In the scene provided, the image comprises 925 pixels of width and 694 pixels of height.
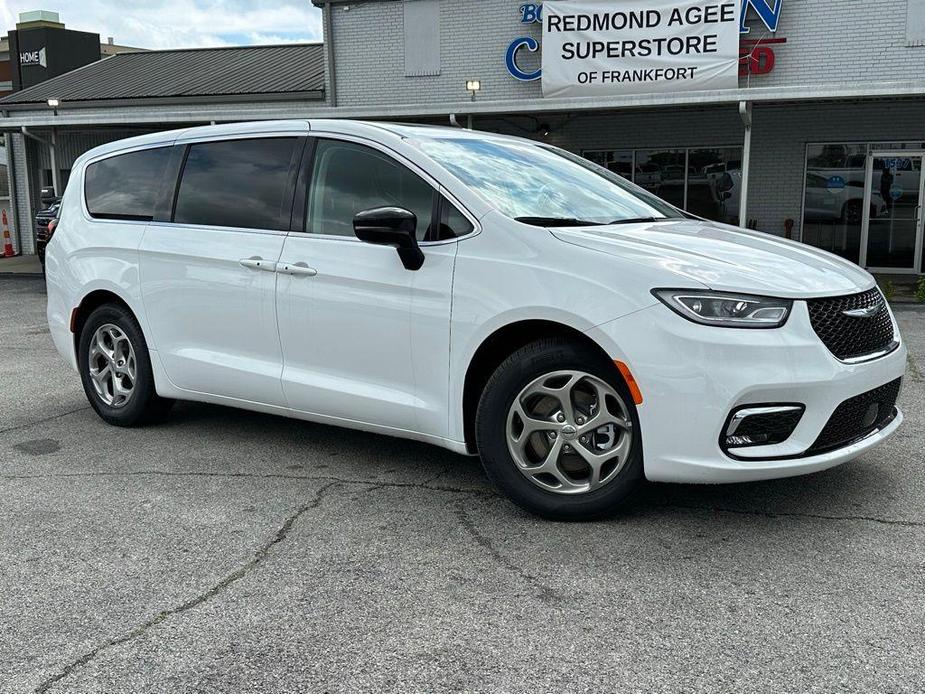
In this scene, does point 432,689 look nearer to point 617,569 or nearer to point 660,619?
point 660,619

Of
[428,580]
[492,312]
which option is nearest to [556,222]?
[492,312]

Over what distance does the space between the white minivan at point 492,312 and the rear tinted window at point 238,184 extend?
0.04ft

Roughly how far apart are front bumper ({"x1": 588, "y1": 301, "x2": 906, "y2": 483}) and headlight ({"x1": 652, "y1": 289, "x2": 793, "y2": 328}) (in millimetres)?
35

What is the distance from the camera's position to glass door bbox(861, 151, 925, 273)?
16.1 meters

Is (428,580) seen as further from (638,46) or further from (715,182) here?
(715,182)

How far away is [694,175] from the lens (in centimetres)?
1766

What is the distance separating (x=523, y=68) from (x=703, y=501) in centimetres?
1517

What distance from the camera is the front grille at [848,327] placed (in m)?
3.61

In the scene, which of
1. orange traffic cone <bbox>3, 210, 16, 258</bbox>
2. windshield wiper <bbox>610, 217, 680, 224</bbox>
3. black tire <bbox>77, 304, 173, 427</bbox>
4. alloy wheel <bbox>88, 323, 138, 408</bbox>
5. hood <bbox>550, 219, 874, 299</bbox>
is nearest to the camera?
hood <bbox>550, 219, 874, 299</bbox>

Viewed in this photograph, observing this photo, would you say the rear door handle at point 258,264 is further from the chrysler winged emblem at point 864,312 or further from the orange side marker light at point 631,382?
the chrysler winged emblem at point 864,312

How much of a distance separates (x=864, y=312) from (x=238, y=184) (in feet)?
10.4

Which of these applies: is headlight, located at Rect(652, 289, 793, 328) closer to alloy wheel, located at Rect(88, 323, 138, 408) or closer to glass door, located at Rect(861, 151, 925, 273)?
A: alloy wheel, located at Rect(88, 323, 138, 408)

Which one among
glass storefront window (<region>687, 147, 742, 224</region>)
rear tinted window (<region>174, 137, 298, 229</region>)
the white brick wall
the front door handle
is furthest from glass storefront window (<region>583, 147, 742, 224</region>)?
the front door handle

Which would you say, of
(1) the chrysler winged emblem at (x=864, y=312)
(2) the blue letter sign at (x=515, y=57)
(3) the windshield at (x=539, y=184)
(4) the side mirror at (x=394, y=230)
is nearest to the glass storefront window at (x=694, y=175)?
(2) the blue letter sign at (x=515, y=57)
